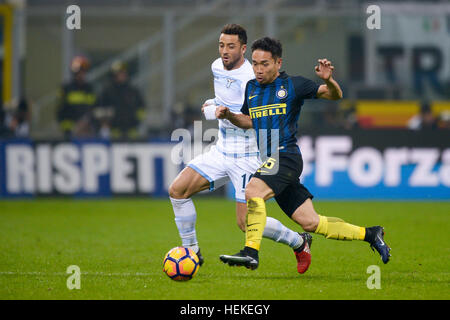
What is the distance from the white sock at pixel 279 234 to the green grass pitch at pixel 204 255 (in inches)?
11.5

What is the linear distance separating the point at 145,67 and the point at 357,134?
6417 mm

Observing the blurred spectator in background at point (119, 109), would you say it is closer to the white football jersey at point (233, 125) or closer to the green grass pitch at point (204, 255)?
the green grass pitch at point (204, 255)

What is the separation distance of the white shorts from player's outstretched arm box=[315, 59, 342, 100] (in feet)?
3.52

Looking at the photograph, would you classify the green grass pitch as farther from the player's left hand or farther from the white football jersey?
the player's left hand

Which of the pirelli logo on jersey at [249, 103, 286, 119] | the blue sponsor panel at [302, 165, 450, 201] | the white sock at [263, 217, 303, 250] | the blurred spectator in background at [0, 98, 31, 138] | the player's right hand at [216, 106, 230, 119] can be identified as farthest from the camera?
the blurred spectator in background at [0, 98, 31, 138]

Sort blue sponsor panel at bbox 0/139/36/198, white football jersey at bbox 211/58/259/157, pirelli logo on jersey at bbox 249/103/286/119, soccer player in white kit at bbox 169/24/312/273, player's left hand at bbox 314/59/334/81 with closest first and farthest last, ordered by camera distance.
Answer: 1. player's left hand at bbox 314/59/334/81
2. pirelli logo on jersey at bbox 249/103/286/119
3. soccer player in white kit at bbox 169/24/312/273
4. white football jersey at bbox 211/58/259/157
5. blue sponsor panel at bbox 0/139/36/198

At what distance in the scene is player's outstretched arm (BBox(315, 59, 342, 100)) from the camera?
21.1 ft

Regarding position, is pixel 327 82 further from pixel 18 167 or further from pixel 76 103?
pixel 76 103

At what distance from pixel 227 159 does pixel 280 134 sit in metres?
0.78

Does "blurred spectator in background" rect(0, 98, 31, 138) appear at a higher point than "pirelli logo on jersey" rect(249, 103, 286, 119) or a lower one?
lower

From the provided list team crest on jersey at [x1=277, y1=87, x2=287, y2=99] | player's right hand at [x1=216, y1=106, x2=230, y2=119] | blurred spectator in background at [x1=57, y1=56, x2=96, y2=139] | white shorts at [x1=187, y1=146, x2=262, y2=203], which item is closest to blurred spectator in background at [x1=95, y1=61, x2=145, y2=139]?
blurred spectator in background at [x1=57, y1=56, x2=96, y2=139]

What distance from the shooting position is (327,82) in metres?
6.47

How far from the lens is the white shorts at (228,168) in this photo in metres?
A: 7.36

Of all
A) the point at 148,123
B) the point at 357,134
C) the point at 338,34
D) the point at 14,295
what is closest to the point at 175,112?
the point at 148,123
